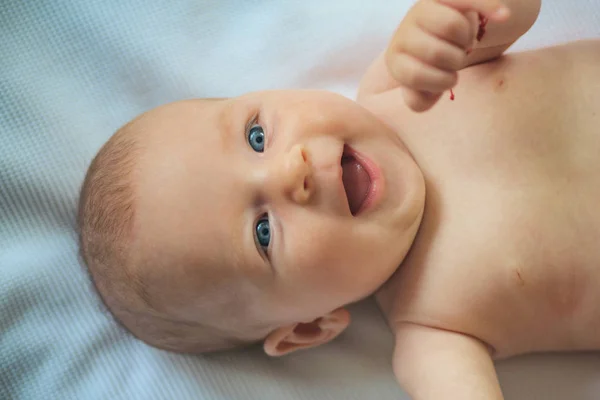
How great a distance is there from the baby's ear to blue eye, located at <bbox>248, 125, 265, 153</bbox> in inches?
14.1

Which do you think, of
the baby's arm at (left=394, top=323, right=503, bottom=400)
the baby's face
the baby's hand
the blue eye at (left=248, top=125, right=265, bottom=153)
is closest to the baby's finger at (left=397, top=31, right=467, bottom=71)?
the baby's hand

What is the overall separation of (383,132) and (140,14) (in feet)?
2.38

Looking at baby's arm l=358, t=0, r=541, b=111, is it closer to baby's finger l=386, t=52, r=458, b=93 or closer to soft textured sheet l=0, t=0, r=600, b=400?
baby's finger l=386, t=52, r=458, b=93

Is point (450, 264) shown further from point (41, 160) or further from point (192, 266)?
point (41, 160)

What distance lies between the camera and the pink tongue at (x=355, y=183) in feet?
3.29

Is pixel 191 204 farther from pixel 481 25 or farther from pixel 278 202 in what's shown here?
pixel 481 25

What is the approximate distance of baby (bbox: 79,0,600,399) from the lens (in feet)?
3.12

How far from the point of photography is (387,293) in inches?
45.3

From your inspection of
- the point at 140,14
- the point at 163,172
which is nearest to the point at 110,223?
the point at 163,172

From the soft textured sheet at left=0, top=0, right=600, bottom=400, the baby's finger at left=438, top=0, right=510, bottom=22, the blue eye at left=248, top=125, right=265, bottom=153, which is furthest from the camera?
the soft textured sheet at left=0, top=0, right=600, bottom=400

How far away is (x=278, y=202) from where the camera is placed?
961 mm

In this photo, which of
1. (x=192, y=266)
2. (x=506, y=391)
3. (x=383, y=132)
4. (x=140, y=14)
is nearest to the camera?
(x=192, y=266)

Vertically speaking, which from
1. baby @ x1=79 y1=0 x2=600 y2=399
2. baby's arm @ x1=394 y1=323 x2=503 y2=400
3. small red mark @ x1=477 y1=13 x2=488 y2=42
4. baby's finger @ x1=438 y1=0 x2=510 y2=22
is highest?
baby's finger @ x1=438 y1=0 x2=510 y2=22

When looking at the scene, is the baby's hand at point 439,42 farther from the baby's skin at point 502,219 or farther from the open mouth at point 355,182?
the open mouth at point 355,182
